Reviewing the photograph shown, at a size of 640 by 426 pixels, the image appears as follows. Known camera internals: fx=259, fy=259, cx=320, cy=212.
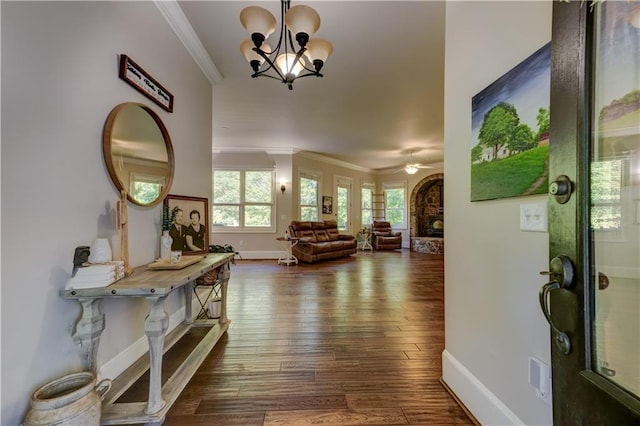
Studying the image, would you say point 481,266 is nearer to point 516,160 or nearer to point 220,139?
point 516,160

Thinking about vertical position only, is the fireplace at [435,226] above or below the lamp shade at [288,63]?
below

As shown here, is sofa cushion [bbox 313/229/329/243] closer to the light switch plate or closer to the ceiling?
the ceiling

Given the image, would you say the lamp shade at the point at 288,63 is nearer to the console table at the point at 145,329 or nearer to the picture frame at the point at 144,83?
the picture frame at the point at 144,83

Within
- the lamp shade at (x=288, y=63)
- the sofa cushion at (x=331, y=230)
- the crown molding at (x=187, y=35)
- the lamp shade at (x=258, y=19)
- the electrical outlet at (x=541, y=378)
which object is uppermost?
the crown molding at (x=187, y=35)

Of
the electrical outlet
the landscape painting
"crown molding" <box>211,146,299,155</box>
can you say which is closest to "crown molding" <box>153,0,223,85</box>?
the landscape painting

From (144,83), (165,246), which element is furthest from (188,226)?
(144,83)

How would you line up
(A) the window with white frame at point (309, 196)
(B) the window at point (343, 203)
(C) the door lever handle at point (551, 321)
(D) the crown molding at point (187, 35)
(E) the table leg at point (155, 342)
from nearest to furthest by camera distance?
(C) the door lever handle at point (551, 321) < (E) the table leg at point (155, 342) < (D) the crown molding at point (187, 35) < (A) the window with white frame at point (309, 196) < (B) the window at point (343, 203)

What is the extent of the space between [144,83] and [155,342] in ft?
5.66

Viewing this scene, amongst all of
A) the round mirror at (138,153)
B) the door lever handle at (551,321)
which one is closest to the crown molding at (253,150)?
the round mirror at (138,153)

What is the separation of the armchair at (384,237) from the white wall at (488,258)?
272 inches

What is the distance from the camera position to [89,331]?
51.5 inches

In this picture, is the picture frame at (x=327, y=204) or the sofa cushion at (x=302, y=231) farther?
the picture frame at (x=327, y=204)

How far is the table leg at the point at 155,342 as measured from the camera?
1.33 meters

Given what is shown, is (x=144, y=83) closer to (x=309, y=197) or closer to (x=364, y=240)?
(x=309, y=197)
